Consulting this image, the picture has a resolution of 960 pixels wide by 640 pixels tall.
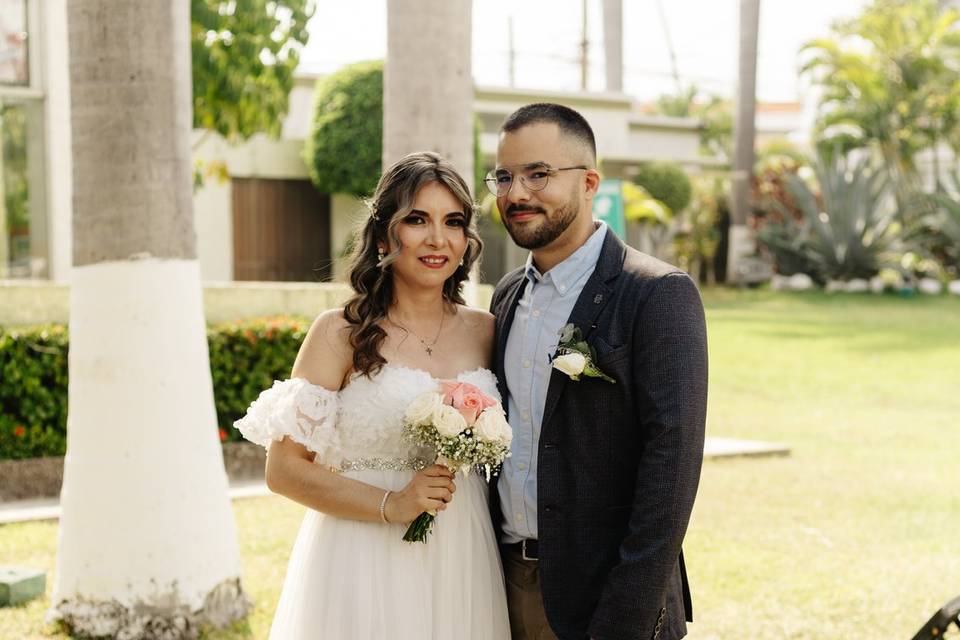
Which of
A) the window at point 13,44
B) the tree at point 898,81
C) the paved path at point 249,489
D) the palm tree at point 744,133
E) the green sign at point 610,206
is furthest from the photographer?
the tree at point 898,81

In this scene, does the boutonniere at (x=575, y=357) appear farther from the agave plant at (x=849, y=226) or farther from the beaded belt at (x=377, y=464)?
the agave plant at (x=849, y=226)

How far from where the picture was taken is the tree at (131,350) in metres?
5.38

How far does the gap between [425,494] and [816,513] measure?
19.6 ft

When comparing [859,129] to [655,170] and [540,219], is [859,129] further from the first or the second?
[540,219]

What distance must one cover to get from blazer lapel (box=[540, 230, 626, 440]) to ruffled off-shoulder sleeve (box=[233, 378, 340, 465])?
634 mm

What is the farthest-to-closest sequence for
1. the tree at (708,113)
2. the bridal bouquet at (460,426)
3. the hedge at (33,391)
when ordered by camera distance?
the tree at (708,113) → the hedge at (33,391) → the bridal bouquet at (460,426)

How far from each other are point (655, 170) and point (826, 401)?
50.1ft

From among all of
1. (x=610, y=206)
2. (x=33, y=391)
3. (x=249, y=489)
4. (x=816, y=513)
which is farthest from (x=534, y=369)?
(x=610, y=206)

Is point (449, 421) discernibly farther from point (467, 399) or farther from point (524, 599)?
point (524, 599)

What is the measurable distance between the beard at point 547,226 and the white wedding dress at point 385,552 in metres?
0.48

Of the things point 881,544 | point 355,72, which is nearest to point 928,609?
point 881,544

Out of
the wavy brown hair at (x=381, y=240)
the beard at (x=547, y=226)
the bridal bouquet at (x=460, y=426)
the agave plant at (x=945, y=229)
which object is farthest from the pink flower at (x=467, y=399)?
the agave plant at (x=945, y=229)

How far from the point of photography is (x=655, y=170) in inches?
1113

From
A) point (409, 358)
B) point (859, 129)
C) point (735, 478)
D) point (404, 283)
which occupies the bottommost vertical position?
point (735, 478)
